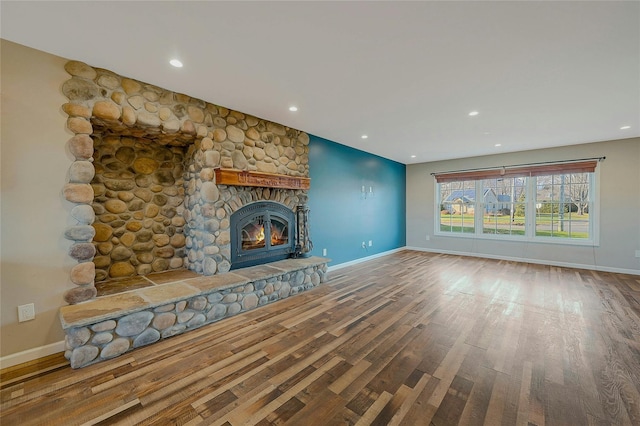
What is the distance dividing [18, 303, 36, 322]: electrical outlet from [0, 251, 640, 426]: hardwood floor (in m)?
0.36

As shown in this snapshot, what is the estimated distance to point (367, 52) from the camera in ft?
6.86

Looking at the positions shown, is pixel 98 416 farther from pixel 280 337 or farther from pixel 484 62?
pixel 484 62

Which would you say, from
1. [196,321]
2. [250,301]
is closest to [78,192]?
[196,321]

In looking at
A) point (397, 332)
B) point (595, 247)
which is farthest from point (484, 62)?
point (595, 247)

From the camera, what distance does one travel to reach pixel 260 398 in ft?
5.44

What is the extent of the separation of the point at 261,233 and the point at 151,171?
1.61 m

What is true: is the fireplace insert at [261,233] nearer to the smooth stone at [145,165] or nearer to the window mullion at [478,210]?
the smooth stone at [145,165]

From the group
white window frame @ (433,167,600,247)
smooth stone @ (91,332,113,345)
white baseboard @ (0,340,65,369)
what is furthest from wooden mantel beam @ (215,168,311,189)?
white window frame @ (433,167,600,247)

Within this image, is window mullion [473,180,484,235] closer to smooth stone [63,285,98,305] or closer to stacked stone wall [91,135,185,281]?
stacked stone wall [91,135,185,281]

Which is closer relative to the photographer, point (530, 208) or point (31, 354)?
point (31, 354)

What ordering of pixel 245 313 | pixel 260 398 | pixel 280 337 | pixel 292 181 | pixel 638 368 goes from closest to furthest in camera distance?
pixel 260 398 < pixel 638 368 < pixel 280 337 < pixel 245 313 < pixel 292 181

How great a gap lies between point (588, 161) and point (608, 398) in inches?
202

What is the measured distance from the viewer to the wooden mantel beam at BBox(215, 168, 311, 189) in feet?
10.4

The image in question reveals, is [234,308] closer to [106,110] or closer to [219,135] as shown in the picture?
[219,135]
